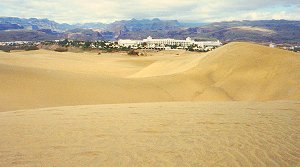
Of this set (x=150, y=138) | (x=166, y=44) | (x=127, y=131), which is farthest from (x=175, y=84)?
(x=166, y=44)

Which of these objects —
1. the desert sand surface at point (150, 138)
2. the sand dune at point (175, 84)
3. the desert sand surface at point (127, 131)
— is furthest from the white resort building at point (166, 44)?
the desert sand surface at point (150, 138)

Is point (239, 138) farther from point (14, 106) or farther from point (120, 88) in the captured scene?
point (120, 88)

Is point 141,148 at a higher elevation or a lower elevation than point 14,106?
higher

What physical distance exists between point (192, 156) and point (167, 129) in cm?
197

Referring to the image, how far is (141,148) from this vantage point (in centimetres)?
581

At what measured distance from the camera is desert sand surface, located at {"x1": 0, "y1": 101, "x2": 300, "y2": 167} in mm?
5238

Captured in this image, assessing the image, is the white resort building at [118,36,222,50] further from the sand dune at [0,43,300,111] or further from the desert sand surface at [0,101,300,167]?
the desert sand surface at [0,101,300,167]

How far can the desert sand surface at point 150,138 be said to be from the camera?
5238 mm

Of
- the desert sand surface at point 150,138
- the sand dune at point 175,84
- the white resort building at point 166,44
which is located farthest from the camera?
the white resort building at point 166,44

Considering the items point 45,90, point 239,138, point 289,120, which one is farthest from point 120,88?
point 239,138

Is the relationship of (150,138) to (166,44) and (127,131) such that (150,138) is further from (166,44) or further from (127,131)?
(166,44)

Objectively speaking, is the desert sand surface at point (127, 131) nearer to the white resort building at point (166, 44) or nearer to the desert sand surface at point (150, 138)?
the desert sand surface at point (150, 138)

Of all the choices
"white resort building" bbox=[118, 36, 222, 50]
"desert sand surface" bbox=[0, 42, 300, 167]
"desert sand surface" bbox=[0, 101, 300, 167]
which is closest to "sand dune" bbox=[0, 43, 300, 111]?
"desert sand surface" bbox=[0, 42, 300, 167]

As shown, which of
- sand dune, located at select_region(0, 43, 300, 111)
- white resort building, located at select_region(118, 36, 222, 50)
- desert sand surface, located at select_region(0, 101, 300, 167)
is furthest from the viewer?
white resort building, located at select_region(118, 36, 222, 50)
